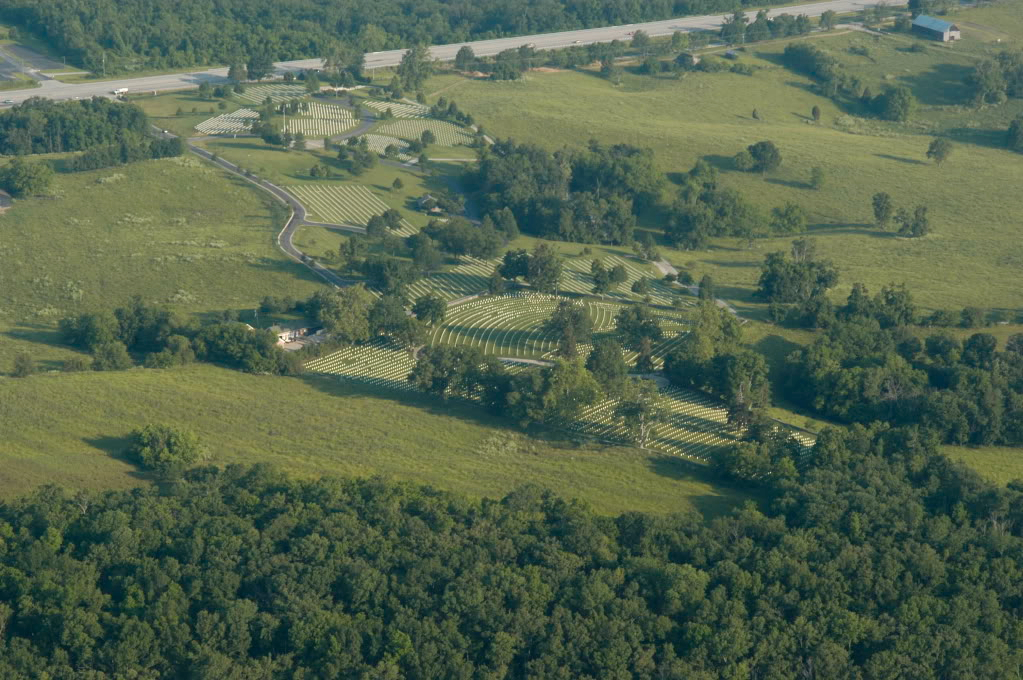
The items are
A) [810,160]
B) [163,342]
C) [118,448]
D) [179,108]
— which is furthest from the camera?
[179,108]

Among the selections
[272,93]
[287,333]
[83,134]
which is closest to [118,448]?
[287,333]

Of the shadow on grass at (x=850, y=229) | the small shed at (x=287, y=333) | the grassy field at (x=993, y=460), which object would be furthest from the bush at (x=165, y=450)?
the shadow on grass at (x=850, y=229)

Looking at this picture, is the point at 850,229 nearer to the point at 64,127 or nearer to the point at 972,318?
the point at 972,318

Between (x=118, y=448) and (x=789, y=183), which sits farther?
(x=789, y=183)

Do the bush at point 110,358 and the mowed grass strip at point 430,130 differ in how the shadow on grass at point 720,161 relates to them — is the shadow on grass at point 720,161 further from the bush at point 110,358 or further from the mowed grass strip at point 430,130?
the bush at point 110,358

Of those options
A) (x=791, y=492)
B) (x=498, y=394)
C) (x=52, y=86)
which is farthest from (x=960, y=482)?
(x=52, y=86)

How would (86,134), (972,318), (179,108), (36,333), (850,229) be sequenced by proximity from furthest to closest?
(179,108) < (86,134) < (850,229) < (972,318) < (36,333)
